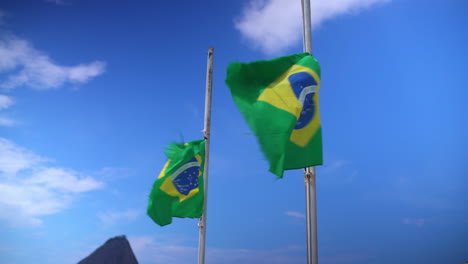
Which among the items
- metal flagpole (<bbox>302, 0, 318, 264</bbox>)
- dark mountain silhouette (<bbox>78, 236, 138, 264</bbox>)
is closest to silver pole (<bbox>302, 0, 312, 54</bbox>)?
metal flagpole (<bbox>302, 0, 318, 264</bbox>)

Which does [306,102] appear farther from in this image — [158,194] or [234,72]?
[158,194]

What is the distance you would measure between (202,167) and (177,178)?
880mm

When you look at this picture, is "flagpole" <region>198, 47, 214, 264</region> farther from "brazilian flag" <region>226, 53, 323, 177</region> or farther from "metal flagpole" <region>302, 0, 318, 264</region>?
"metal flagpole" <region>302, 0, 318, 264</region>

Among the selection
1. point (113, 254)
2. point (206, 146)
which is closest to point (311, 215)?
point (206, 146)

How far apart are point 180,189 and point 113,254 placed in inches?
4288

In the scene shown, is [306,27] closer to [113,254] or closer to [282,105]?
[282,105]

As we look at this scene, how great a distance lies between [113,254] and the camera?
11338 cm

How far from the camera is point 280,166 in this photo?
25.0 ft

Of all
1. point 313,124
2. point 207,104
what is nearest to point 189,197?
point 207,104

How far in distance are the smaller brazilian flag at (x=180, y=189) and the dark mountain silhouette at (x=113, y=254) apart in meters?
107

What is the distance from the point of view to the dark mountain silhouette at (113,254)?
369 ft

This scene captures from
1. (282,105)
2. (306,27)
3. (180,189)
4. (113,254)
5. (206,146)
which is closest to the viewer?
(282,105)

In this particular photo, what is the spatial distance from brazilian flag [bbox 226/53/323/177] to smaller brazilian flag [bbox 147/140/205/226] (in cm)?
517

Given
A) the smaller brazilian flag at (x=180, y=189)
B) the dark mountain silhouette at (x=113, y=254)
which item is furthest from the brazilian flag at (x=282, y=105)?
the dark mountain silhouette at (x=113, y=254)
